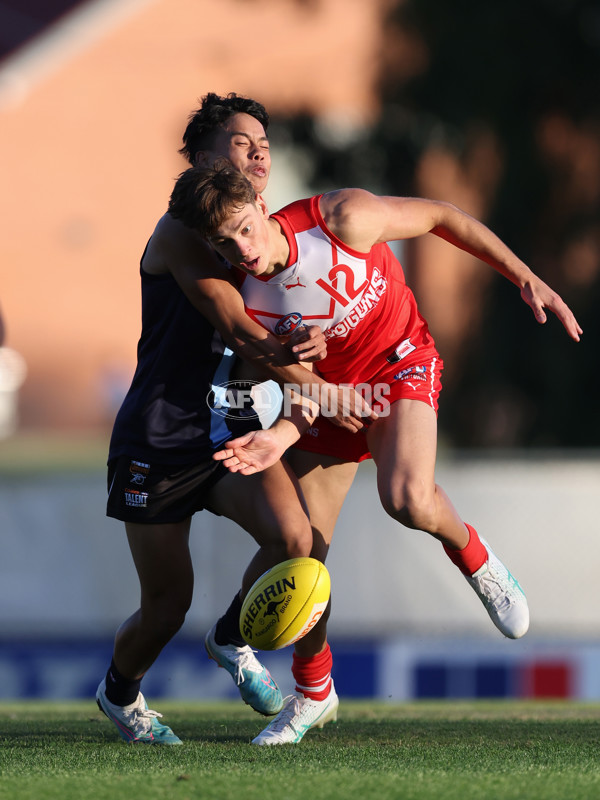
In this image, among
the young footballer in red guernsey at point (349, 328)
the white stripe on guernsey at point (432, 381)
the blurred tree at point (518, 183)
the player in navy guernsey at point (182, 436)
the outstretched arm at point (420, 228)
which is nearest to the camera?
the young footballer in red guernsey at point (349, 328)

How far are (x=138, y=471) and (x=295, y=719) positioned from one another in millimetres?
1169

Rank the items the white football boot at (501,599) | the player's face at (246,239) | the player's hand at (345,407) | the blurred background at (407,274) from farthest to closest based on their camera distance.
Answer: the blurred background at (407,274) → the white football boot at (501,599) → the player's hand at (345,407) → the player's face at (246,239)

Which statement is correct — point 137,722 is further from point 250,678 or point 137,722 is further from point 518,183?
point 518,183

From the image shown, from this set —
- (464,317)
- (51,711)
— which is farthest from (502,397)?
(51,711)

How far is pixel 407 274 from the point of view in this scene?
81.0 feet

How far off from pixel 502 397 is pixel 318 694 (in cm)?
1061

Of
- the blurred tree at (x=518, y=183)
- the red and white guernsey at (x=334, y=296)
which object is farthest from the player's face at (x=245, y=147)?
the blurred tree at (x=518, y=183)

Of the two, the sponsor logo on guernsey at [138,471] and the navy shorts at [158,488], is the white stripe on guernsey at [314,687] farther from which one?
the sponsor logo on guernsey at [138,471]

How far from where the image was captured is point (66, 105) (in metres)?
25.1

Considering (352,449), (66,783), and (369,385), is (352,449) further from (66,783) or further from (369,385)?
(66,783)

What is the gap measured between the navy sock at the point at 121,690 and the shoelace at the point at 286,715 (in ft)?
1.87

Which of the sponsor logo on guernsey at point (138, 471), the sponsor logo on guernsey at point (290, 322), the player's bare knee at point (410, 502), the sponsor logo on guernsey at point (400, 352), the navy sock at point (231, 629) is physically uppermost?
the sponsor logo on guernsey at point (290, 322)

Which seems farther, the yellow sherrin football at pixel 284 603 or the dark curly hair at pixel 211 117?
the dark curly hair at pixel 211 117

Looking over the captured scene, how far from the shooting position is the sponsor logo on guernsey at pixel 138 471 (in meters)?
4.60
